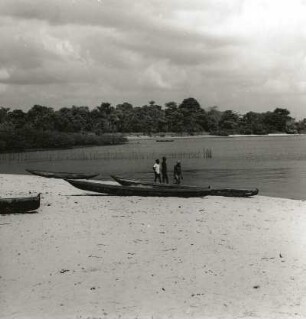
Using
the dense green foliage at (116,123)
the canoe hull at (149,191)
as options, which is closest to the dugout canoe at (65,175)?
the canoe hull at (149,191)

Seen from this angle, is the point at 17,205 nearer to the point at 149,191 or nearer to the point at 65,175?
the point at 149,191

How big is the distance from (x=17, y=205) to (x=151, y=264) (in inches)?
257

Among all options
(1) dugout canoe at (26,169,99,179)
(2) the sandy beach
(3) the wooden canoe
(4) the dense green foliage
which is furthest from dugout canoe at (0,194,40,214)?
(4) the dense green foliage

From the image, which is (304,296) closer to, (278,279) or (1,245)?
(278,279)

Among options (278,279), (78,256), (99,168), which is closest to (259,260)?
(278,279)

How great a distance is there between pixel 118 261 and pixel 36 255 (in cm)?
188

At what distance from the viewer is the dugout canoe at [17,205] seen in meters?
14.4

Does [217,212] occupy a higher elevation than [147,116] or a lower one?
lower

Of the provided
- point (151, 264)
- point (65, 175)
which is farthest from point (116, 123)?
point (151, 264)

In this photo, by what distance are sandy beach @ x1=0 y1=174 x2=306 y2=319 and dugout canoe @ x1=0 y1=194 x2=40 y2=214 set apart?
14.5 inches

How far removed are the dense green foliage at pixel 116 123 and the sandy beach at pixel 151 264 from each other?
2506 inches

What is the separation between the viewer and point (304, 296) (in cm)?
784

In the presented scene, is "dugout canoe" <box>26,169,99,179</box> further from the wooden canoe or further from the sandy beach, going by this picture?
the sandy beach

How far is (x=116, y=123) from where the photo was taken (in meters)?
130
